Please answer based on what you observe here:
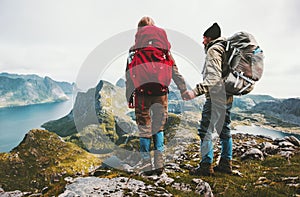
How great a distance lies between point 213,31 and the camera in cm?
693

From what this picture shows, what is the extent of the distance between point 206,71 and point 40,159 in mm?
185479

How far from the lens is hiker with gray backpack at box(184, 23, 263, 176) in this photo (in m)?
6.08

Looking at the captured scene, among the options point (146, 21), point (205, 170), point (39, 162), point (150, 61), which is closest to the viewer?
point (150, 61)

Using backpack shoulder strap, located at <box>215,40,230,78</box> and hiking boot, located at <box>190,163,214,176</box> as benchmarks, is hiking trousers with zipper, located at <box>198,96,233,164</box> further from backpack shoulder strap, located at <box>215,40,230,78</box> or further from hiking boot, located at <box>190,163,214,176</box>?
backpack shoulder strap, located at <box>215,40,230,78</box>

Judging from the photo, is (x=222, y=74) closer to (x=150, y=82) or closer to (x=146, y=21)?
(x=150, y=82)

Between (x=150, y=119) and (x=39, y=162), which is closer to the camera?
(x=150, y=119)

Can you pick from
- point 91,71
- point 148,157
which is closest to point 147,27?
point 148,157

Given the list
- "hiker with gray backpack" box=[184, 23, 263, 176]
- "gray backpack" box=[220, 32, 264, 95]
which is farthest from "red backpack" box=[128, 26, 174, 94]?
"gray backpack" box=[220, 32, 264, 95]

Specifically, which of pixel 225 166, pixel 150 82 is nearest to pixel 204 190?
pixel 225 166

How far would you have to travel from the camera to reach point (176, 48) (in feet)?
33.7

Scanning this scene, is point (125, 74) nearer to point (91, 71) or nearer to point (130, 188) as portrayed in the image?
point (130, 188)

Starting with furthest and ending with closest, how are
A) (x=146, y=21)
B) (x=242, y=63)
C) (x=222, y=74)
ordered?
(x=146, y=21) → (x=222, y=74) → (x=242, y=63)

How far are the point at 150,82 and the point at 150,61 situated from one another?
2.26ft

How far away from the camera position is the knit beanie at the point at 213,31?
6.88m
